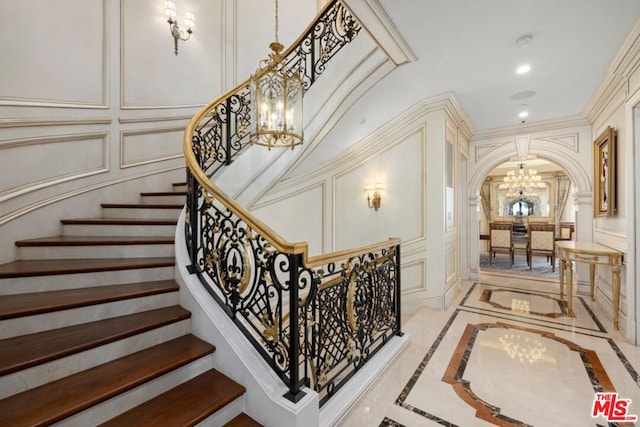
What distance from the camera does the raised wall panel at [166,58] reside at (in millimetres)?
3229

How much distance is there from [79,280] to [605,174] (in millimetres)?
5969

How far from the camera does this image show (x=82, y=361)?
137 cm

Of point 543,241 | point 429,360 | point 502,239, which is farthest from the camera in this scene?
point 502,239

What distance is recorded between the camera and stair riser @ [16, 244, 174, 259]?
2.09 meters

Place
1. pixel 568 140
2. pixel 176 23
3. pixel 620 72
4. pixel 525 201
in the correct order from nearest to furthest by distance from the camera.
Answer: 1. pixel 620 72
2. pixel 176 23
3. pixel 568 140
4. pixel 525 201

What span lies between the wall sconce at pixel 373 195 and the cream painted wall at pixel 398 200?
0.30 feet

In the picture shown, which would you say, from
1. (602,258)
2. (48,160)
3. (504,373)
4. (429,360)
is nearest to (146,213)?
(48,160)

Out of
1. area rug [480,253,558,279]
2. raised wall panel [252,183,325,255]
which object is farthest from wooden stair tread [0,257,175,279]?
area rug [480,253,558,279]

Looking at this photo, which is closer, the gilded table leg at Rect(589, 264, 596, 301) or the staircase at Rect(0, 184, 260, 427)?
the staircase at Rect(0, 184, 260, 427)

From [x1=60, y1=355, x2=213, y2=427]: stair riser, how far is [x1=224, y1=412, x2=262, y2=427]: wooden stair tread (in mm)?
331

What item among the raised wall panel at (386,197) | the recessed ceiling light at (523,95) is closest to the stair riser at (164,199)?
the raised wall panel at (386,197)

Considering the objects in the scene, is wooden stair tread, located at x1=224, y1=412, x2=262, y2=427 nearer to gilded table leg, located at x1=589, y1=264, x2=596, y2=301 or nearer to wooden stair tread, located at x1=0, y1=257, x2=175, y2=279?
wooden stair tread, located at x1=0, y1=257, x2=175, y2=279

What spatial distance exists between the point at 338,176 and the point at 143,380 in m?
3.84

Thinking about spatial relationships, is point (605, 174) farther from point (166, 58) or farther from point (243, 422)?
point (166, 58)
